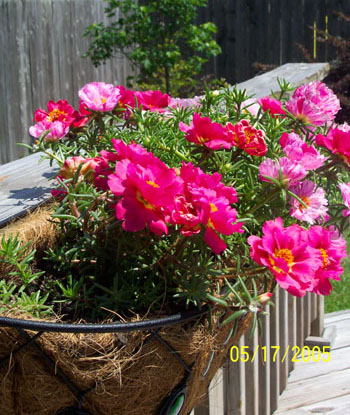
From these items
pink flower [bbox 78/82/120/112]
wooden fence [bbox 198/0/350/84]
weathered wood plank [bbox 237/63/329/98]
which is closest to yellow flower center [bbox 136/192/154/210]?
pink flower [bbox 78/82/120/112]

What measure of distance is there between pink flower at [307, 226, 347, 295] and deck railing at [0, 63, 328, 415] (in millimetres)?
127

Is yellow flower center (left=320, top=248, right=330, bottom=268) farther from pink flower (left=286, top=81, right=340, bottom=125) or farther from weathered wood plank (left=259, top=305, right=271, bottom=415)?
weathered wood plank (left=259, top=305, right=271, bottom=415)

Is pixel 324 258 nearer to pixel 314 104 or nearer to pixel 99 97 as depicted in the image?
pixel 314 104

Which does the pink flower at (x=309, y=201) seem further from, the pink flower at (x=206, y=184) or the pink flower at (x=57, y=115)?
the pink flower at (x=57, y=115)

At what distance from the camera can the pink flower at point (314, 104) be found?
1.09 m

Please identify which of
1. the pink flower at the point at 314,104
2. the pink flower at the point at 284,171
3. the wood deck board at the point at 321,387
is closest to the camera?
the pink flower at the point at 284,171

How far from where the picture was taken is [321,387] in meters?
2.92

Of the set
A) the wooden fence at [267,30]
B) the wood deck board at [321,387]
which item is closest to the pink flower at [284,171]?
the wood deck board at [321,387]

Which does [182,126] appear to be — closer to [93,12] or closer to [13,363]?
[13,363]

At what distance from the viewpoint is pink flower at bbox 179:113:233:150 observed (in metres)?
0.93

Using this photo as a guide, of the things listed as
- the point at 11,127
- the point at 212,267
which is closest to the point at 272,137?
the point at 212,267

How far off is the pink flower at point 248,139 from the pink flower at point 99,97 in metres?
0.32

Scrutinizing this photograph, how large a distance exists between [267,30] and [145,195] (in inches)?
328

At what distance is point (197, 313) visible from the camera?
859 mm
